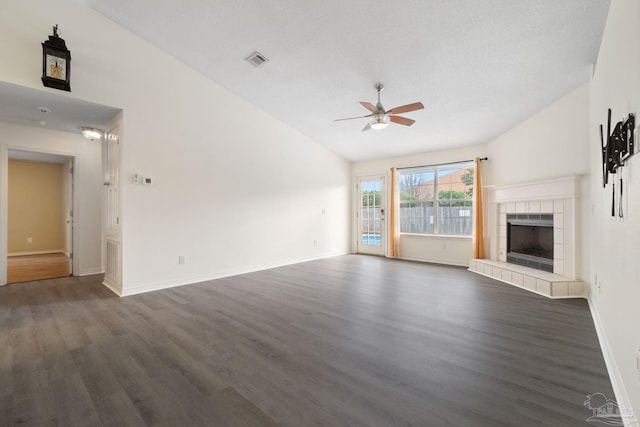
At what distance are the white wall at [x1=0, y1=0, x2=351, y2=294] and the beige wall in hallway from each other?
539 centimetres

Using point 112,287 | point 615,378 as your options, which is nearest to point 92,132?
point 112,287

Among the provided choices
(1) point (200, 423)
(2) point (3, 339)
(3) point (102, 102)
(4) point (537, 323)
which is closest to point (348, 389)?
(1) point (200, 423)

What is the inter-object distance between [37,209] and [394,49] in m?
9.24

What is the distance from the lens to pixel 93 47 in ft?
11.8

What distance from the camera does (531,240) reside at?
485 cm

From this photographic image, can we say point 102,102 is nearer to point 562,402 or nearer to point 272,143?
point 272,143

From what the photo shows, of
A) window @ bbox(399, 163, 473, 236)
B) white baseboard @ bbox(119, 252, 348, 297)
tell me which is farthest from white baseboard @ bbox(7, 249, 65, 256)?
window @ bbox(399, 163, 473, 236)

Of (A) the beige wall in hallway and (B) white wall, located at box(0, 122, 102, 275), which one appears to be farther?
(A) the beige wall in hallway

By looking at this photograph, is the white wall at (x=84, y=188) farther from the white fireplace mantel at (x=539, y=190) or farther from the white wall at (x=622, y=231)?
the white fireplace mantel at (x=539, y=190)

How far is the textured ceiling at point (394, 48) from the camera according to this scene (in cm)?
285

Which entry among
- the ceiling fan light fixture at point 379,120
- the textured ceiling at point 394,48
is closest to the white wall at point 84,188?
the textured ceiling at point 394,48

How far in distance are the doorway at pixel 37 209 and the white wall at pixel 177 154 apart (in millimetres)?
4153

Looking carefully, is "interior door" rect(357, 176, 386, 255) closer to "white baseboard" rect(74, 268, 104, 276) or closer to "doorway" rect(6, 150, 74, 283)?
"white baseboard" rect(74, 268, 104, 276)

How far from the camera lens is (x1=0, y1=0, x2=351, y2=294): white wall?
3.46 metres
